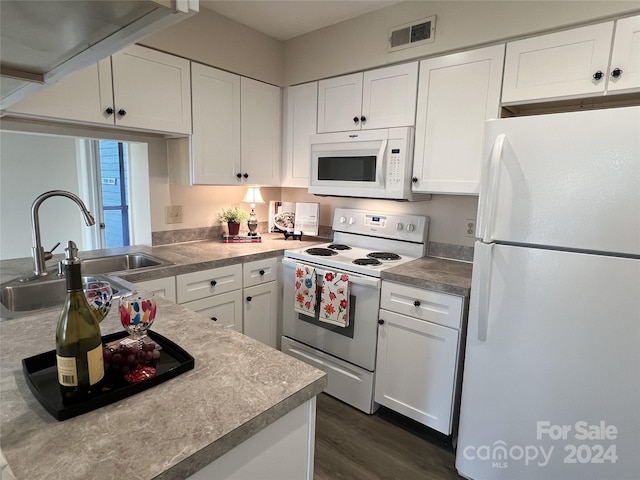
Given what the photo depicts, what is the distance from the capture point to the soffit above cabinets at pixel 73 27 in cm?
55

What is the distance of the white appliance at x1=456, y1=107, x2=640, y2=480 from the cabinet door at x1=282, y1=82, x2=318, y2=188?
1.54 metres

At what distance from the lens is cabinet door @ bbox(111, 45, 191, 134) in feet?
6.63

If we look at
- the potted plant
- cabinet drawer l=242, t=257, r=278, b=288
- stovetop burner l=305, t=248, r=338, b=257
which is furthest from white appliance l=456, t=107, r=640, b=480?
the potted plant

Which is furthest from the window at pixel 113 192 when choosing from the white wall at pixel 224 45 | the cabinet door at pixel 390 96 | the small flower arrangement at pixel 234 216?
the cabinet door at pixel 390 96

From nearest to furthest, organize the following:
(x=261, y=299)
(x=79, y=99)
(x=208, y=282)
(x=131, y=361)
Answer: (x=131, y=361), (x=79, y=99), (x=208, y=282), (x=261, y=299)

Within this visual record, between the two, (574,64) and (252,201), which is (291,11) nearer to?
(252,201)

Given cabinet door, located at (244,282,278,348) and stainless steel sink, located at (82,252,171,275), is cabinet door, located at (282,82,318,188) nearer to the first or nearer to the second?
cabinet door, located at (244,282,278,348)

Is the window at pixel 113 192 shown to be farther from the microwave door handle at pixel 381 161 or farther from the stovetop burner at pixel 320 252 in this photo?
the microwave door handle at pixel 381 161

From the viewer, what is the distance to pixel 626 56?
1583mm

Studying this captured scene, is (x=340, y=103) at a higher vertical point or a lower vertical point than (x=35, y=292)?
higher

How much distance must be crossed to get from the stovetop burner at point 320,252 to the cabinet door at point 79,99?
1.39m

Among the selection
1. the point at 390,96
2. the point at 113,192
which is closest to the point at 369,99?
the point at 390,96

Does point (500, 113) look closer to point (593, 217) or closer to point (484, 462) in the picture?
point (593, 217)

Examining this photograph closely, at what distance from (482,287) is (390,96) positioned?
137cm
